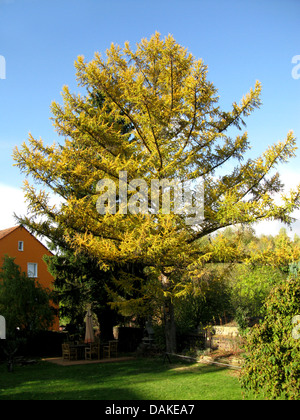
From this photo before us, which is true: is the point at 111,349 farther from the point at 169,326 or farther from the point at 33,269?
the point at 33,269

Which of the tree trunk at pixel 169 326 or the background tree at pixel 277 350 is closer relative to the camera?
the background tree at pixel 277 350

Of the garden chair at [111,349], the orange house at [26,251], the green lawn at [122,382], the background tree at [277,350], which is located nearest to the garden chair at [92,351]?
the garden chair at [111,349]

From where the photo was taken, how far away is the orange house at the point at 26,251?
26.1m

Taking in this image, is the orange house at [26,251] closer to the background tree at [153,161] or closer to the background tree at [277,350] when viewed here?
the background tree at [153,161]

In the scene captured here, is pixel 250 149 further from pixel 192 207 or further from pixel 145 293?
pixel 145 293

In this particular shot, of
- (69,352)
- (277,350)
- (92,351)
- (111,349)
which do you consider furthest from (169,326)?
(277,350)

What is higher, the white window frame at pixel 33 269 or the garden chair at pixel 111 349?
the white window frame at pixel 33 269

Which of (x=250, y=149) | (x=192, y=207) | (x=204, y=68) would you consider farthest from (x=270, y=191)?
(x=204, y=68)

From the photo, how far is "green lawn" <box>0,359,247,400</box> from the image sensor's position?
26.3ft

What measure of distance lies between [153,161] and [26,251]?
57.3 ft

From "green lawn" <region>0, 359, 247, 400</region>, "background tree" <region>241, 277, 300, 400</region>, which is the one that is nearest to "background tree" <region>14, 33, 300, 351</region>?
"green lawn" <region>0, 359, 247, 400</region>

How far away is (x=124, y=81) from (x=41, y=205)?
17.9 ft

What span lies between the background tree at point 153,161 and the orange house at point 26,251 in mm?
14272
